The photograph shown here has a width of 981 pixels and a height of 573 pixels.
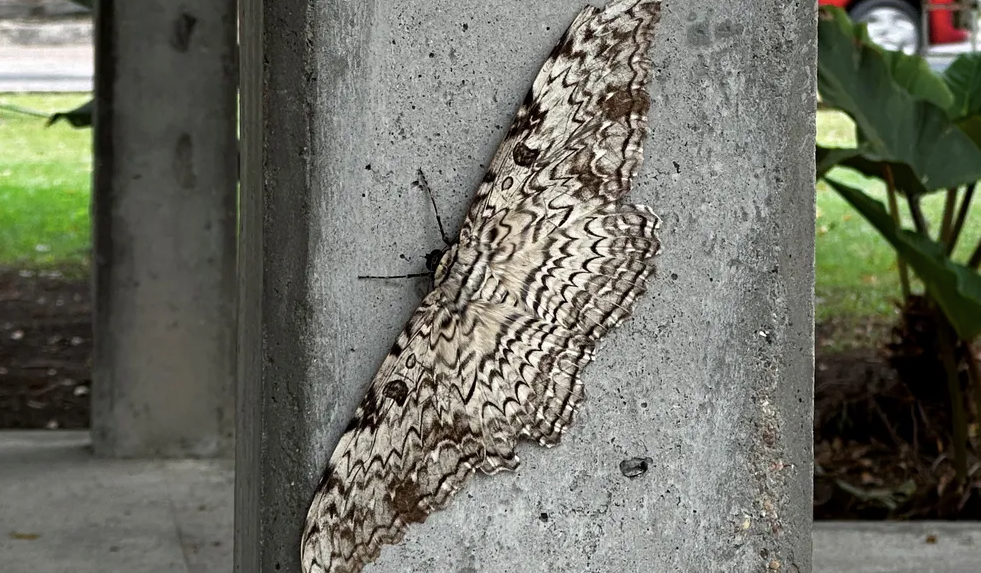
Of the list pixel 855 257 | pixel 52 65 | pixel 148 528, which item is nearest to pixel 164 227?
pixel 148 528

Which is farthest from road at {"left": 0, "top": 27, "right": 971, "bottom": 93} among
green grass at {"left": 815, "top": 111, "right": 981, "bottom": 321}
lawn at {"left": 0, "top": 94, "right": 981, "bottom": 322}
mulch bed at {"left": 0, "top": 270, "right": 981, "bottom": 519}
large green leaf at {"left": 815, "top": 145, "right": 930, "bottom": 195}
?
large green leaf at {"left": 815, "top": 145, "right": 930, "bottom": 195}

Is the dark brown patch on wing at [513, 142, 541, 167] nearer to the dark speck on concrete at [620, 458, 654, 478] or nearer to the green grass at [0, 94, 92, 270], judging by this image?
the dark speck on concrete at [620, 458, 654, 478]

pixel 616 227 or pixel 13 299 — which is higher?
pixel 616 227

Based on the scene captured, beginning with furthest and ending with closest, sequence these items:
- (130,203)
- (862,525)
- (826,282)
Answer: (826,282), (130,203), (862,525)

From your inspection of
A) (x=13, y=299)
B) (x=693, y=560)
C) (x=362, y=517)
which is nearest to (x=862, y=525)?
(x=693, y=560)

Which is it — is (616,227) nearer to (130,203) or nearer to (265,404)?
(265,404)

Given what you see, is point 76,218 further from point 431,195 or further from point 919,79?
point 431,195

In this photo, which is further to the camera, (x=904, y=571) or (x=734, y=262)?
(x=904, y=571)
